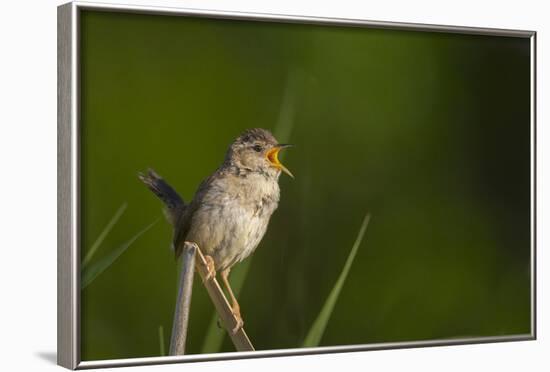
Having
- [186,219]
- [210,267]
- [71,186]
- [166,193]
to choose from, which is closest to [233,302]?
[210,267]

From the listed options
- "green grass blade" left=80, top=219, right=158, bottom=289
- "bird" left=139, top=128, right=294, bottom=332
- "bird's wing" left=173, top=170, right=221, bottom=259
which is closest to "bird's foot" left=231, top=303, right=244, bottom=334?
"bird" left=139, top=128, right=294, bottom=332

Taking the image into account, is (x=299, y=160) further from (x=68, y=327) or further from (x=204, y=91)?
(x=68, y=327)

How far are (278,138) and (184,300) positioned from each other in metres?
0.89

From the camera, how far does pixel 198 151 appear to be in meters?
5.14

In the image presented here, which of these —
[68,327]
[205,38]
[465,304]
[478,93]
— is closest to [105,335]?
[68,327]

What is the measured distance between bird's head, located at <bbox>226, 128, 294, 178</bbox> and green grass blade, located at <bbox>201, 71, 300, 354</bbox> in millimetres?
46

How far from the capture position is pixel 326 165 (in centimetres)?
543

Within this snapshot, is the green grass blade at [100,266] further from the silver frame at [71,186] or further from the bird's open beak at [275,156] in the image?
the bird's open beak at [275,156]

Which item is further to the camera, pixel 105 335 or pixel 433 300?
pixel 433 300

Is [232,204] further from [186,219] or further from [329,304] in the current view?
[329,304]

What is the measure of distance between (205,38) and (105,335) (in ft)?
4.53

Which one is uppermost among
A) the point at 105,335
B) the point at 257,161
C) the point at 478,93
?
the point at 478,93

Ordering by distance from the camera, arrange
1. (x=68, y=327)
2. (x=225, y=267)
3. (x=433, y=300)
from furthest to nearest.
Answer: (x=433, y=300)
(x=225, y=267)
(x=68, y=327)

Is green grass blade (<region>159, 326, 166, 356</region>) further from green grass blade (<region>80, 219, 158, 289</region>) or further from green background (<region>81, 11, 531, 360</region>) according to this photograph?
green grass blade (<region>80, 219, 158, 289</region>)
